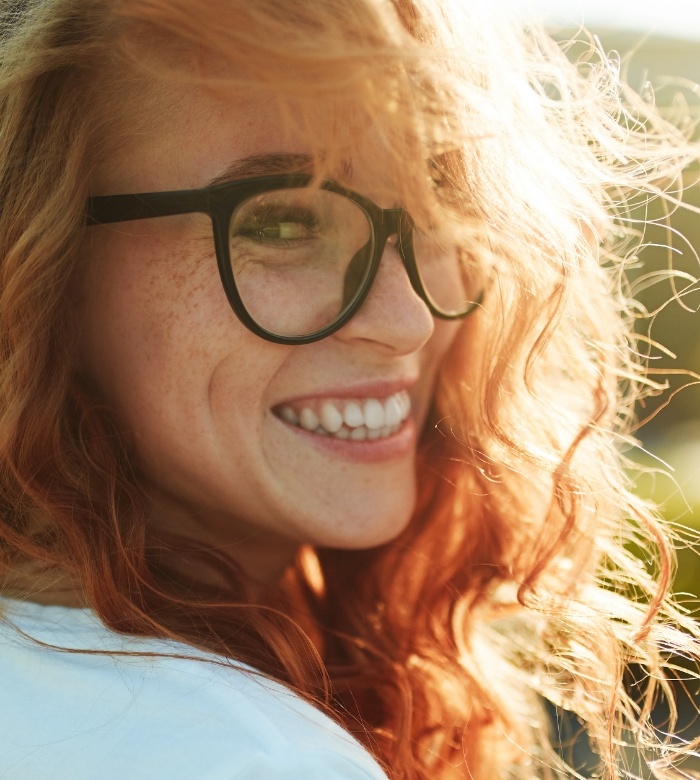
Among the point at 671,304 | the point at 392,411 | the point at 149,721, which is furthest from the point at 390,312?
the point at 671,304

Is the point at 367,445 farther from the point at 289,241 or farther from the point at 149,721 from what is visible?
the point at 149,721

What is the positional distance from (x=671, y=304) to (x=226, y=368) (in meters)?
3.17

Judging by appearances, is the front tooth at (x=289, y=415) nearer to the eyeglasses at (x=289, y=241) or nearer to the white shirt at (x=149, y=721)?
the eyeglasses at (x=289, y=241)

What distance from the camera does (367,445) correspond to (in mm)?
1866

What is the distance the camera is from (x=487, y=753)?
2.10 metres

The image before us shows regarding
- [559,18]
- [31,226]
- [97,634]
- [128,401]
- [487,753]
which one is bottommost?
[487,753]

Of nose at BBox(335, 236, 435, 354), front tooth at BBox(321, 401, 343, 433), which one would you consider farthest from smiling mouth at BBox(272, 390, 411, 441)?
nose at BBox(335, 236, 435, 354)

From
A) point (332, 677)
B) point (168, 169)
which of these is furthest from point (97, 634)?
point (168, 169)

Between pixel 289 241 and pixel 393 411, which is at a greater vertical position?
pixel 289 241

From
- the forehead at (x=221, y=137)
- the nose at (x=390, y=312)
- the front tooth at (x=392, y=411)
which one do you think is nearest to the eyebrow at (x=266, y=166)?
the forehead at (x=221, y=137)

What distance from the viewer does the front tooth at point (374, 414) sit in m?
1.85

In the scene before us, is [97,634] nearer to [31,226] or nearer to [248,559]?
[248,559]

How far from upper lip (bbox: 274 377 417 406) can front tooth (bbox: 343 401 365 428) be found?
2cm

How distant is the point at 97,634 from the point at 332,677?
71cm
